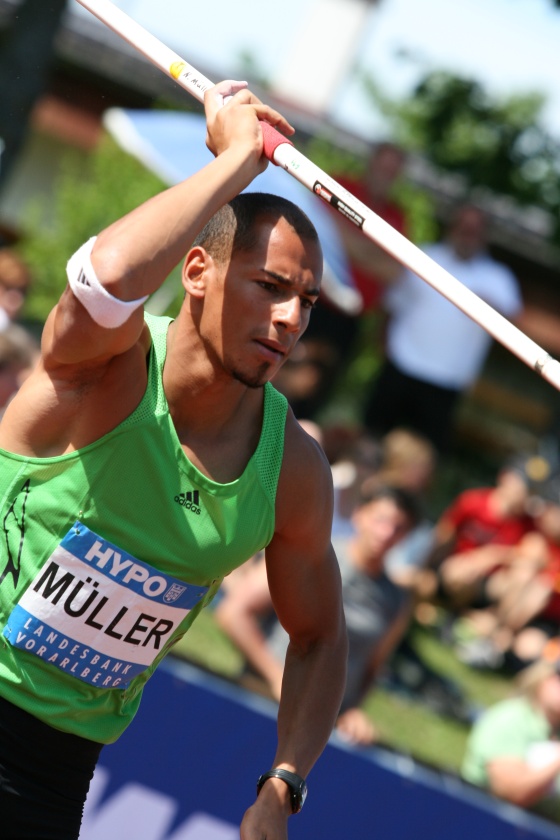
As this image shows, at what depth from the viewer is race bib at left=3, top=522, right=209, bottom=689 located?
10.5 feet

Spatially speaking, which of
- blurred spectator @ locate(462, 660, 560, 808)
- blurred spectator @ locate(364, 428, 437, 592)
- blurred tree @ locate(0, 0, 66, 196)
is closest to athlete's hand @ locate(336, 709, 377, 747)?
blurred spectator @ locate(462, 660, 560, 808)

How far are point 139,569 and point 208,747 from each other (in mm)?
2676

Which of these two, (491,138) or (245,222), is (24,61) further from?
(491,138)

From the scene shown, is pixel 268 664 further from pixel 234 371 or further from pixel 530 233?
pixel 530 233

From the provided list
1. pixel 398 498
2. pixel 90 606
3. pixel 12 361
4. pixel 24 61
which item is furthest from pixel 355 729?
pixel 24 61

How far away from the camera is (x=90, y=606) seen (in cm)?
323

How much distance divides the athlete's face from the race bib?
580 mm

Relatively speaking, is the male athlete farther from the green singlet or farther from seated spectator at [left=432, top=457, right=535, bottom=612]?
seated spectator at [left=432, top=457, right=535, bottom=612]

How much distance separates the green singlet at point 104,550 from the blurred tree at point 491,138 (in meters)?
9.60

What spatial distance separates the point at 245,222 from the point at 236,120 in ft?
0.87

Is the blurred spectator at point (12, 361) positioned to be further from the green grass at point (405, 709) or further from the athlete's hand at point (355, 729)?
the athlete's hand at point (355, 729)

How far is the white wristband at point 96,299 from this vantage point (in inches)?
111

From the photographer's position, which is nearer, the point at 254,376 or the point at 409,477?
the point at 254,376

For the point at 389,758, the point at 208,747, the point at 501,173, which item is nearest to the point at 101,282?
the point at 208,747
